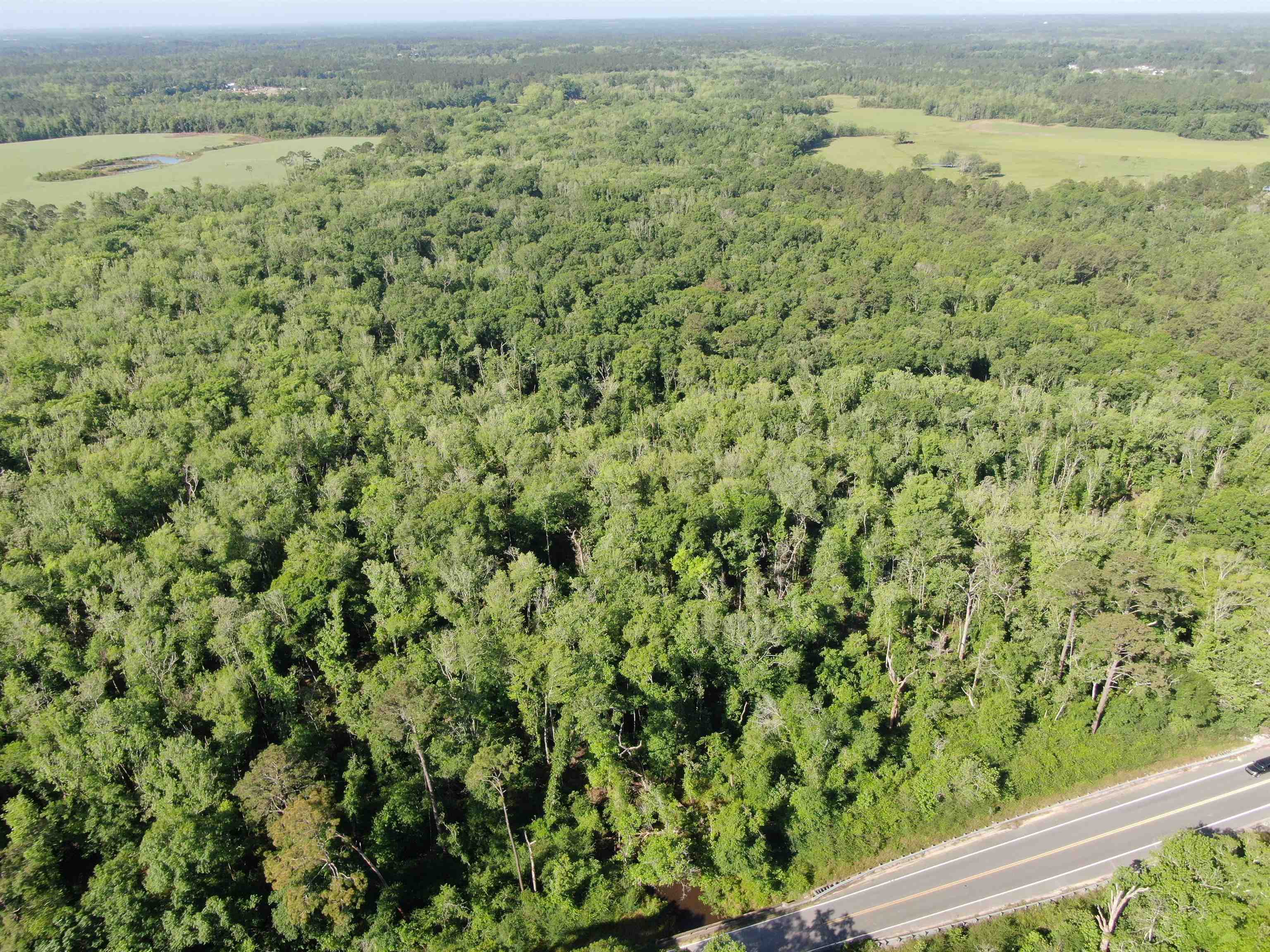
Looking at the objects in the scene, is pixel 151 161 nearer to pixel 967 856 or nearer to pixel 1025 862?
pixel 967 856

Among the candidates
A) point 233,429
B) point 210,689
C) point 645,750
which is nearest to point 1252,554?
point 645,750

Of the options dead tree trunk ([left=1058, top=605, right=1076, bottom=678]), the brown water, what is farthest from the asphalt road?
dead tree trunk ([left=1058, top=605, right=1076, bottom=678])

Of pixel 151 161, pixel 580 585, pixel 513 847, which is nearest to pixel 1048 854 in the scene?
pixel 513 847

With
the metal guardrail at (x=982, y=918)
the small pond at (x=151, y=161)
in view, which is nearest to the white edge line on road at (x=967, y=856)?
the metal guardrail at (x=982, y=918)

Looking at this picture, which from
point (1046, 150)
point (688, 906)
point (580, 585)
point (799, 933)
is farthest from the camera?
point (1046, 150)

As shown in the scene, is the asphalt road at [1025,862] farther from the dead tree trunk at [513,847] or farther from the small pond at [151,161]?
the small pond at [151,161]

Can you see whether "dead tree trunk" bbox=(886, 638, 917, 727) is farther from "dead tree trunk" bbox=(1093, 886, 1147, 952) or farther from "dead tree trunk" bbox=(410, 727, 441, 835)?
"dead tree trunk" bbox=(410, 727, 441, 835)
